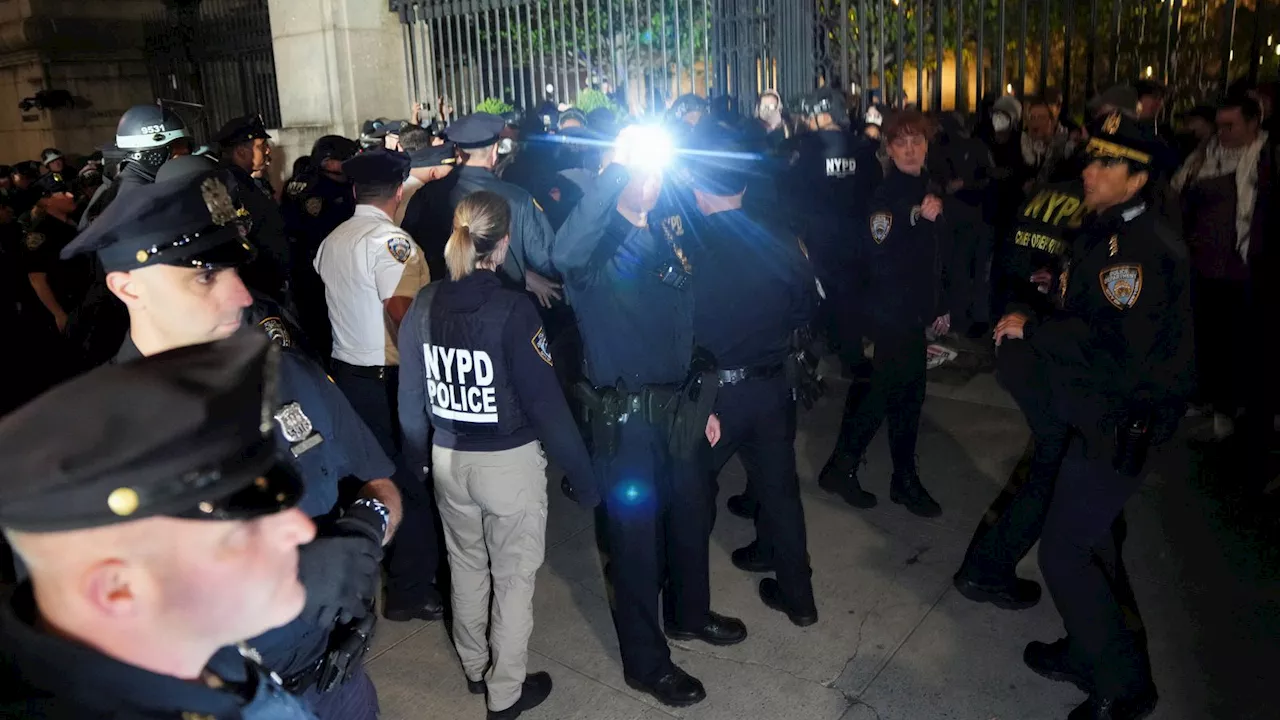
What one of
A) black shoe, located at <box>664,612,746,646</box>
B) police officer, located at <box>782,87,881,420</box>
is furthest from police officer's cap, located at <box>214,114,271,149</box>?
black shoe, located at <box>664,612,746,646</box>

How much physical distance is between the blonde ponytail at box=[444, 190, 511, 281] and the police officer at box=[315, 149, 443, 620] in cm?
93

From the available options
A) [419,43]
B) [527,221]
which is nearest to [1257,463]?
[527,221]

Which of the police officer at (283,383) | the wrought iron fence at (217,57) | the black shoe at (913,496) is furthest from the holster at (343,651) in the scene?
the wrought iron fence at (217,57)

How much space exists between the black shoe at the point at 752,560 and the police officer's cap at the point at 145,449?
340 cm

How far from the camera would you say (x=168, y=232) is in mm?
2156

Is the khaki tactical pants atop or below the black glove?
below

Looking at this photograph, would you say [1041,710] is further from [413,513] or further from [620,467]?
[413,513]

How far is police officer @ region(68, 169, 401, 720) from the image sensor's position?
200 cm

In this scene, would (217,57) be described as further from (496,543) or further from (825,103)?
(496,543)

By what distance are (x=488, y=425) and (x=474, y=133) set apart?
104 inches

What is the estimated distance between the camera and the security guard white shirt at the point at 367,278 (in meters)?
3.93

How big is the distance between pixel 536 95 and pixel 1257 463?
25.6ft

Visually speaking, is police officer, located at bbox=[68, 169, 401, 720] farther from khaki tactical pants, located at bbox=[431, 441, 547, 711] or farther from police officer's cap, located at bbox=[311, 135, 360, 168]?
police officer's cap, located at bbox=[311, 135, 360, 168]

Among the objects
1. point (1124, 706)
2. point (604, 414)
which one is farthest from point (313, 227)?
point (1124, 706)
